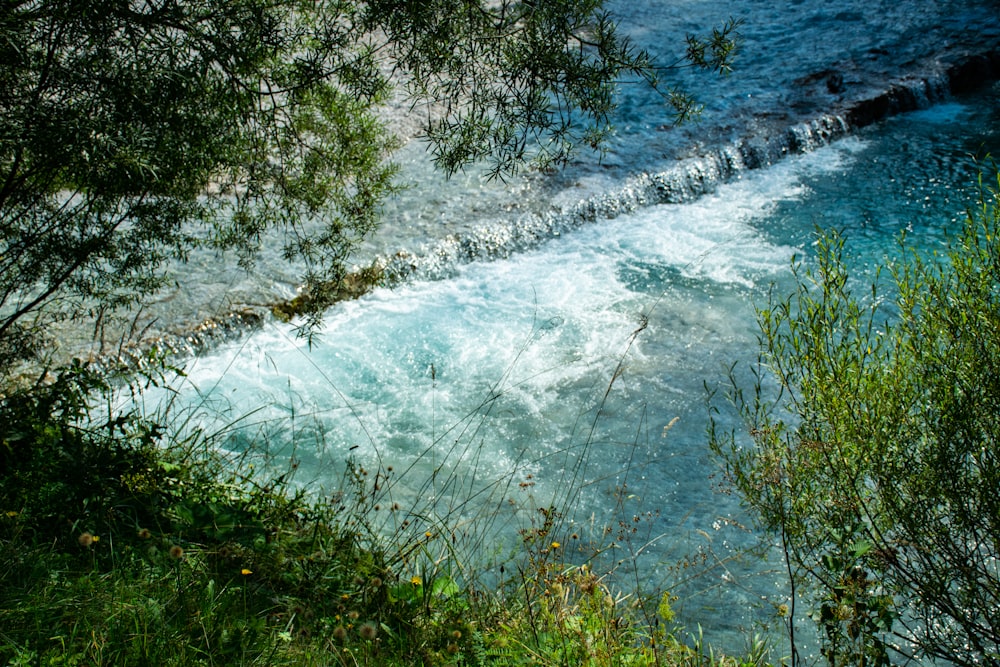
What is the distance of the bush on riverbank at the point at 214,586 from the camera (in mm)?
2640

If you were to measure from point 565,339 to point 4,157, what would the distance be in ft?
13.5

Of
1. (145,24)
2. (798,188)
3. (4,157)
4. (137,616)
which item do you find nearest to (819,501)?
(137,616)

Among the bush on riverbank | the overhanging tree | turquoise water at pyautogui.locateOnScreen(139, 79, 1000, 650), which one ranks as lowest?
turquoise water at pyautogui.locateOnScreen(139, 79, 1000, 650)

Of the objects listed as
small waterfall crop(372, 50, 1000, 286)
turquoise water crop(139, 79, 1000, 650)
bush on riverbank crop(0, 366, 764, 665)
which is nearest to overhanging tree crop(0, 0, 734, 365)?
bush on riverbank crop(0, 366, 764, 665)

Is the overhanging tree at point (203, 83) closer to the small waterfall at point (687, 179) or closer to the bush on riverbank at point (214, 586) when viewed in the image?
the bush on riverbank at point (214, 586)

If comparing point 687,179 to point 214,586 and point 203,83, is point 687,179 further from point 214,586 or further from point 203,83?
point 214,586

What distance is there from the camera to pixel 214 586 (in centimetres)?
297

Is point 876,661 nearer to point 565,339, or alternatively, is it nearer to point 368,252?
point 565,339

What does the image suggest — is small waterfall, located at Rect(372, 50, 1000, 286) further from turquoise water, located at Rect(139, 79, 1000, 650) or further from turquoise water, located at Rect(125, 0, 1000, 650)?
turquoise water, located at Rect(139, 79, 1000, 650)

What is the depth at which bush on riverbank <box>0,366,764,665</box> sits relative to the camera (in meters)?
2.64

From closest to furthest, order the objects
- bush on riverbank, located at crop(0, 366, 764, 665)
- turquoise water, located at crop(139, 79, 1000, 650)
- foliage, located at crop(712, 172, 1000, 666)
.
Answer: bush on riverbank, located at crop(0, 366, 764, 665) < foliage, located at crop(712, 172, 1000, 666) < turquoise water, located at crop(139, 79, 1000, 650)

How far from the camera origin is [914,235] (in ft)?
25.4

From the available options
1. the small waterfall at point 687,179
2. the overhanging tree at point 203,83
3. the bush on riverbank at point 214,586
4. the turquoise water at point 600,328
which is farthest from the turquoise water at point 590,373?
the overhanging tree at point 203,83

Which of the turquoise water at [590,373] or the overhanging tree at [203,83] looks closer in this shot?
the overhanging tree at [203,83]
